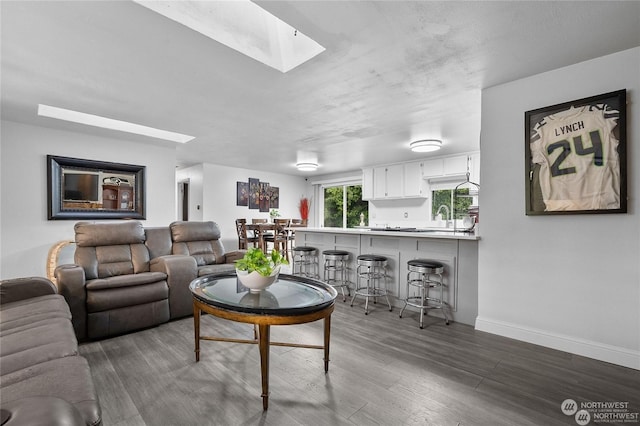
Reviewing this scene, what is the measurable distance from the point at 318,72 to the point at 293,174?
658 cm

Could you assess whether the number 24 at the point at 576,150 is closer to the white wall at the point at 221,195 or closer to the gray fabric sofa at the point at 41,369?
the gray fabric sofa at the point at 41,369

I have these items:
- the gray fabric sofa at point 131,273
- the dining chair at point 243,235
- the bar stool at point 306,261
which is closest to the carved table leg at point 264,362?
the gray fabric sofa at point 131,273

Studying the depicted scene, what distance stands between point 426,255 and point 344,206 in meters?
5.50

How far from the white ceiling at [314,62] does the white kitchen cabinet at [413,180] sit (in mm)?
2389

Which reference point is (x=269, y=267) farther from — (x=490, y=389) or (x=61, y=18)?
(x=61, y=18)

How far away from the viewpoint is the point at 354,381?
199cm

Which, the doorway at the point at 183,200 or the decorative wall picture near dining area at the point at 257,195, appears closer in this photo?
the decorative wall picture near dining area at the point at 257,195

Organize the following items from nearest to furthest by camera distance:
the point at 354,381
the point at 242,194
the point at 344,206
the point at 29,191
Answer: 1. the point at 354,381
2. the point at 29,191
3. the point at 242,194
4. the point at 344,206

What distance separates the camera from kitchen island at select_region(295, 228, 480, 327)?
10.3 feet

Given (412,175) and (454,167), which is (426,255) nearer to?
(454,167)

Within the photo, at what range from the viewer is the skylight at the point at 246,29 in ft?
6.59

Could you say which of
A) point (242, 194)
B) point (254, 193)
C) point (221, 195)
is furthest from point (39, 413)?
point (254, 193)

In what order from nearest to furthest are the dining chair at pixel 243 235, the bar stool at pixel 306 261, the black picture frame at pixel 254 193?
the bar stool at pixel 306 261
the dining chair at pixel 243 235
the black picture frame at pixel 254 193

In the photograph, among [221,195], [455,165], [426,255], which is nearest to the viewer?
[426,255]
